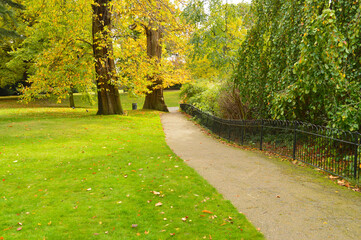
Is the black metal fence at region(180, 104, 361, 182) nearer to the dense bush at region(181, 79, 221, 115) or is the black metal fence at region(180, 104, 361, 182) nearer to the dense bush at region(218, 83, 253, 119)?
the dense bush at region(218, 83, 253, 119)

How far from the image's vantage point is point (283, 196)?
5.14m

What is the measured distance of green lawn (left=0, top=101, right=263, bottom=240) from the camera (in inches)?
155

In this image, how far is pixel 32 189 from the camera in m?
5.56

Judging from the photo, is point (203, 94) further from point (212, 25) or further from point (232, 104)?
point (212, 25)

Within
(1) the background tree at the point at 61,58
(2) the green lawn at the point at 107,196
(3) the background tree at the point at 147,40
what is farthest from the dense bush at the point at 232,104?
(1) the background tree at the point at 61,58

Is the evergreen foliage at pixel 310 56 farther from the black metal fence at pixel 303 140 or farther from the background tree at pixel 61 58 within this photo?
the background tree at pixel 61 58

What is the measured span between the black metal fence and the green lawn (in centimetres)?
305

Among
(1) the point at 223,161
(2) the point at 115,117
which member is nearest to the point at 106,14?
(2) the point at 115,117

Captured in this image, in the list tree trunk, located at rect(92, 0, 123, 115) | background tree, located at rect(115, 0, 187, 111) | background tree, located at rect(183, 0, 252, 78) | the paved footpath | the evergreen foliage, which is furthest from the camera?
tree trunk, located at rect(92, 0, 123, 115)

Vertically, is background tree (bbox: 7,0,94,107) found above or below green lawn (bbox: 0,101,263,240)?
above

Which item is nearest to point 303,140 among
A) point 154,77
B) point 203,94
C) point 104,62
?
point 203,94

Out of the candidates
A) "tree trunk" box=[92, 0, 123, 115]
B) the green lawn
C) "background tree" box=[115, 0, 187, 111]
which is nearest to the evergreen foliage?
the green lawn

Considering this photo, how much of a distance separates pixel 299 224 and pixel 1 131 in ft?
42.1

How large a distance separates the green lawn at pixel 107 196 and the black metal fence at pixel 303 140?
3048 mm
